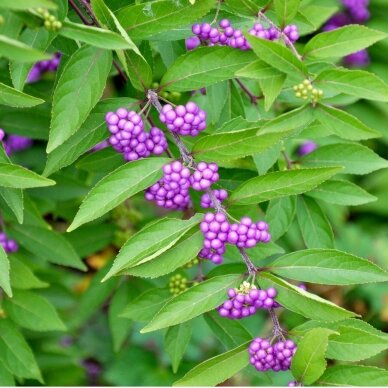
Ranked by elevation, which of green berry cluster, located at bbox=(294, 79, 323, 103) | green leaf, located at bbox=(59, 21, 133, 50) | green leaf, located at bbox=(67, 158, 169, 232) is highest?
green leaf, located at bbox=(59, 21, 133, 50)

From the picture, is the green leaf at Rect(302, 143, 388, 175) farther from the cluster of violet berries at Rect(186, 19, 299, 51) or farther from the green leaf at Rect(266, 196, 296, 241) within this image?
the cluster of violet berries at Rect(186, 19, 299, 51)

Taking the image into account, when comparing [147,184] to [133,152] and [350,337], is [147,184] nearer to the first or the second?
[133,152]

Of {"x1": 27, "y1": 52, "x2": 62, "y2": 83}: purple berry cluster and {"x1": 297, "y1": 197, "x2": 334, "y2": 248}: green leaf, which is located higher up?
{"x1": 27, "y1": 52, "x2": 62, "y2": 83}: purple berry cluster

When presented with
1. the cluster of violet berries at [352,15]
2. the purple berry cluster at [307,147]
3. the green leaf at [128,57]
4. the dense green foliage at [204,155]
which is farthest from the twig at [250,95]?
the cluster of violet berries at [352,15]

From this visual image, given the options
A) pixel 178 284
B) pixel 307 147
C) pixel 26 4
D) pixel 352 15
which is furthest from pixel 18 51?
pixel 352 15

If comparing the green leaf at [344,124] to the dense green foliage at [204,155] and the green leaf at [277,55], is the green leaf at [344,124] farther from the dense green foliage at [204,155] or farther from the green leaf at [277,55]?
the green leaf at [277,55]

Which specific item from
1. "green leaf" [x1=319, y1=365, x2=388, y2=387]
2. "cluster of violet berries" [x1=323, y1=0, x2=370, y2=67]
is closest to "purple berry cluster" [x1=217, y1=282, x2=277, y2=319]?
"green leaf" [x1=319, y1=365, x2=388, y2=387]
